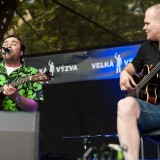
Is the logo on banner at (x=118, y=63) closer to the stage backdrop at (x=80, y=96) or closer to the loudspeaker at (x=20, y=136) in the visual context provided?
the stage backdrop at (x=80, y=96)

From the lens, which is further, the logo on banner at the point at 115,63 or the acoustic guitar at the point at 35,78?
the logo on banner at the point at 115,63

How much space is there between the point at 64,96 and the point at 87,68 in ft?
1.63

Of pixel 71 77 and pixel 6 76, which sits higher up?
pixel 71 77

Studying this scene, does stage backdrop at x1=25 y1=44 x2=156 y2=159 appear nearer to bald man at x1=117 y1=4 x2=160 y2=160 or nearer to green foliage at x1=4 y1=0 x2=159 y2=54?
green foliage at x1=4 y1=0 x2=159 y2=54

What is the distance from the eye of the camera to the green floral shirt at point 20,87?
14.7ft

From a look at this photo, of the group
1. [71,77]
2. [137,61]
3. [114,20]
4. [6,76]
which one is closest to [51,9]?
[114,20]

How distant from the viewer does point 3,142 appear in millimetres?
2781

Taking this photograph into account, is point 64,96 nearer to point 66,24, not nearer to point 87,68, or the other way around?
point 87,68

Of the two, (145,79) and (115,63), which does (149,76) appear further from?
(115,63)

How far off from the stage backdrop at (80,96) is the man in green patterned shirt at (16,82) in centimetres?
158

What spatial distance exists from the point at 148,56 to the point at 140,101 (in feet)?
2.11

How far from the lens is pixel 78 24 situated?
27.7 ft

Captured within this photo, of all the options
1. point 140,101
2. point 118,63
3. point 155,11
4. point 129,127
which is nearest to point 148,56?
point 155,11

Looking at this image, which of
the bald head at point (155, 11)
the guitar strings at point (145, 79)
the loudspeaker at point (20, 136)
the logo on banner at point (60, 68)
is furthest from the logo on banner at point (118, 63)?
the loudspeaker at point (20, 136)
